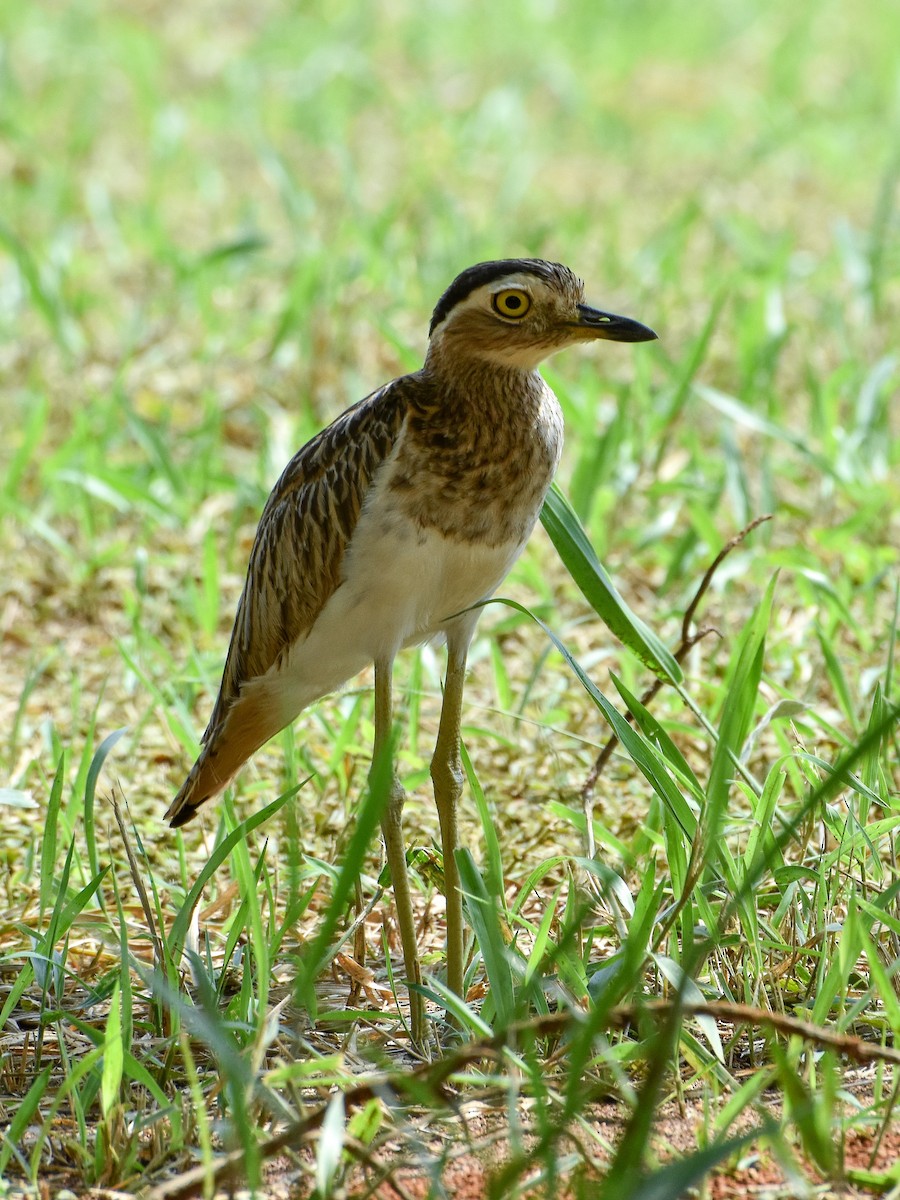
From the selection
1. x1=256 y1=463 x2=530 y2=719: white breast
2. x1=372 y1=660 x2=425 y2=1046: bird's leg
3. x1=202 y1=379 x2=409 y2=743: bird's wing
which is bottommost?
x1=372 y1=660 x2=425 y2=1046: bird's leg

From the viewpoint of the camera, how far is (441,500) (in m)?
2.70

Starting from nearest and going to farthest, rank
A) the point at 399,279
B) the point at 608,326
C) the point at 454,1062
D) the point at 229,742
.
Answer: the point at 454,1062
the point at 608,326
the point at 229,742
the point at 399,279

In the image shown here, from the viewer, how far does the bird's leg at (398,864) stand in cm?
257

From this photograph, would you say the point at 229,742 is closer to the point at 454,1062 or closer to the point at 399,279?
the point at 454,1062

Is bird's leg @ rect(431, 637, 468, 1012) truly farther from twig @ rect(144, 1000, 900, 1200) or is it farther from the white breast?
twig @ rect(144, 1000, 900, 1200)

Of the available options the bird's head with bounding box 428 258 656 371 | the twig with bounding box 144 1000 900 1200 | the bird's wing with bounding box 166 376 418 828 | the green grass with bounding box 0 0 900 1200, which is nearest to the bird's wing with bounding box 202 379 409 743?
the bird's wing with bounding box 166 376 418 828

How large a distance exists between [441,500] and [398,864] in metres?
0.66

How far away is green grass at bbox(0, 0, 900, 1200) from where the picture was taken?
220cm

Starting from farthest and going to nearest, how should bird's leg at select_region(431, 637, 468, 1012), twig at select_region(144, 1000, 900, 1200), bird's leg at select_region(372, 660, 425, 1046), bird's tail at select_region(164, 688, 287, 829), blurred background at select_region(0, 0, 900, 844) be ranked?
blurred background at select_region(0, 0, 900, 844), bird's tail at select_region(164, 688, 287, 829), bird's leg at select_region(431, 637, 468, 1012), bird's leg at select_region(372, 660, 425, 1046), twig at select_region(144, 1000, 900, 1200)

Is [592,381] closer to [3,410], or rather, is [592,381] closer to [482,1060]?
[3,410]

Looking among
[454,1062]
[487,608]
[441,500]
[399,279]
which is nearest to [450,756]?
[441,500]

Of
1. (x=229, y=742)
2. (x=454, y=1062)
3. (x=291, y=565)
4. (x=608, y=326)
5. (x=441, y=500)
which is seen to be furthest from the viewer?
(x=229, y=742)

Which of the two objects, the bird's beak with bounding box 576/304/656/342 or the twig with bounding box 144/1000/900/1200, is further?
the bird's beak with bounding box 576/304/656/342

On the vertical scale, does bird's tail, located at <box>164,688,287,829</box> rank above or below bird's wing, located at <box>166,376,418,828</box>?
below
